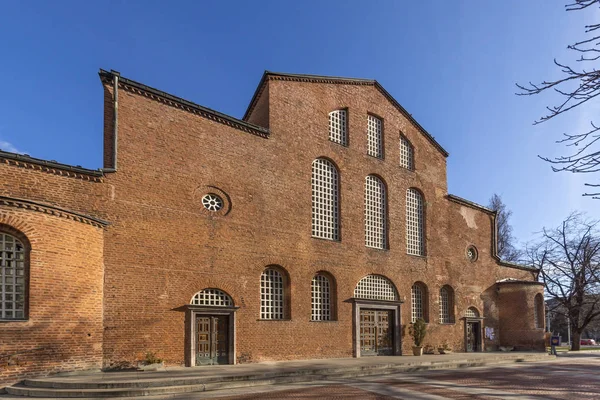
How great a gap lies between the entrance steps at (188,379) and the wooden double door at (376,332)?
12.1 ft

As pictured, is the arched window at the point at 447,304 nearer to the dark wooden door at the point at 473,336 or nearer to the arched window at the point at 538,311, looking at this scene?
the dark wooden door at the point at 473,336

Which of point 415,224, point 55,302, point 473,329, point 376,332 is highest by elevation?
point 415,224

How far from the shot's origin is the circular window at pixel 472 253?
32.0 meters

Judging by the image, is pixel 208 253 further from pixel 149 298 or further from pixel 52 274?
pixel 52 274

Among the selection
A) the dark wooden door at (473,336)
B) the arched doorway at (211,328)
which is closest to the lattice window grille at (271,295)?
the arched doorway at (211,328)

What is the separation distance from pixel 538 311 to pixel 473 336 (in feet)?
17.7

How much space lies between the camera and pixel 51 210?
14508 mm

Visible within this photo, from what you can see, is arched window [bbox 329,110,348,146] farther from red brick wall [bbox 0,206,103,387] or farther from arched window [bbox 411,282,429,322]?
red brick wall [bbox 0,206,103,387]

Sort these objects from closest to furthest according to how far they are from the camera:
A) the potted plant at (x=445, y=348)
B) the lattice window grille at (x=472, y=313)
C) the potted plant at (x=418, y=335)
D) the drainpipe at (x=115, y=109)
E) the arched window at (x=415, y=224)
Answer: the drainpipe at (x=115, y=109) → the potted plant at (x=418, y=335) → the potted plant at (x=445, y=348) → the arched window at (x=415, y=224) → the lattice window grille at (x=472, y=313)

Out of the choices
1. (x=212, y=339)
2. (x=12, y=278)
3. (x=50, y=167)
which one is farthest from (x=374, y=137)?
(x=12, y=278)

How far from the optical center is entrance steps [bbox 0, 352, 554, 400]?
41.4 feet

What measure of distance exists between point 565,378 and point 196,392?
12437 mm

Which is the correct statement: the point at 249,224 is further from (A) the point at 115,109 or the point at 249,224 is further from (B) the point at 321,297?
(A) the point at 115,109

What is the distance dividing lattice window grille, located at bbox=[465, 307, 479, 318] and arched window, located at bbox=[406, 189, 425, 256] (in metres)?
5.67
